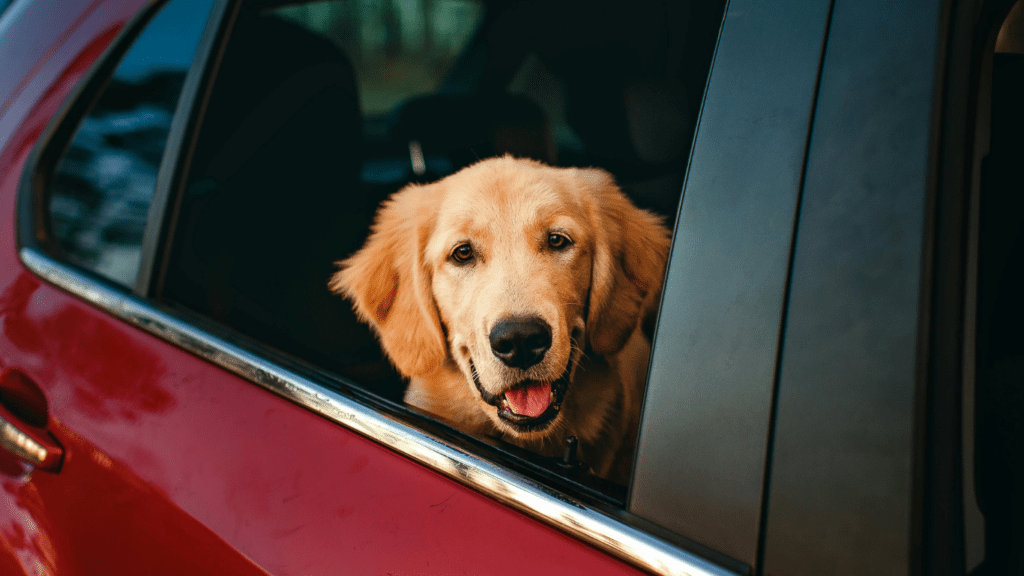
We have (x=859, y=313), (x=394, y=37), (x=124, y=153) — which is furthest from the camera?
(x=124, y=153)

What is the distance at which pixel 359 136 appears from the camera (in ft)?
4.98

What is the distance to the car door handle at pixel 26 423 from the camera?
1270 millimetres

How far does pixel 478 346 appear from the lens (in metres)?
1.12

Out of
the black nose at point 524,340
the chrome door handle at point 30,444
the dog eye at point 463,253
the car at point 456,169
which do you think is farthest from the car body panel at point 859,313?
the chrome door handle at point 30,444

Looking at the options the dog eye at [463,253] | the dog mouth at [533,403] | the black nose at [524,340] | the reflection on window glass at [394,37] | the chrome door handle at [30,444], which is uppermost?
the reflection on window glass at [394,37]

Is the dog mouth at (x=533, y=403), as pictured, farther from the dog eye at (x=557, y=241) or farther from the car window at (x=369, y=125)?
the dog eye at (x=557, y=241)

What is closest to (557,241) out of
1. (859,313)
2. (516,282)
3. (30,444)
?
(516,282)

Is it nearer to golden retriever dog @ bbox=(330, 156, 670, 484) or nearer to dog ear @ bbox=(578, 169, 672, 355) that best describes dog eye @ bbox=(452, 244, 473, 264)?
golden retriever dog @ bbox=(330, 156, 670, 484)

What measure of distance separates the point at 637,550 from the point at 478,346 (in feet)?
1.64

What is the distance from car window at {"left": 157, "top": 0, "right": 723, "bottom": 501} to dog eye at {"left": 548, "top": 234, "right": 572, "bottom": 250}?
14 centimetres

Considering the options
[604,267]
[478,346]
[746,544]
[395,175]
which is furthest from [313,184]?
[746,544]

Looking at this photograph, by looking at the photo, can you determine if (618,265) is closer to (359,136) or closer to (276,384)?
(276,384)

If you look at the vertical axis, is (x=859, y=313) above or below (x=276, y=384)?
above

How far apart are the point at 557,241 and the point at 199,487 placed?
2.53 feet
